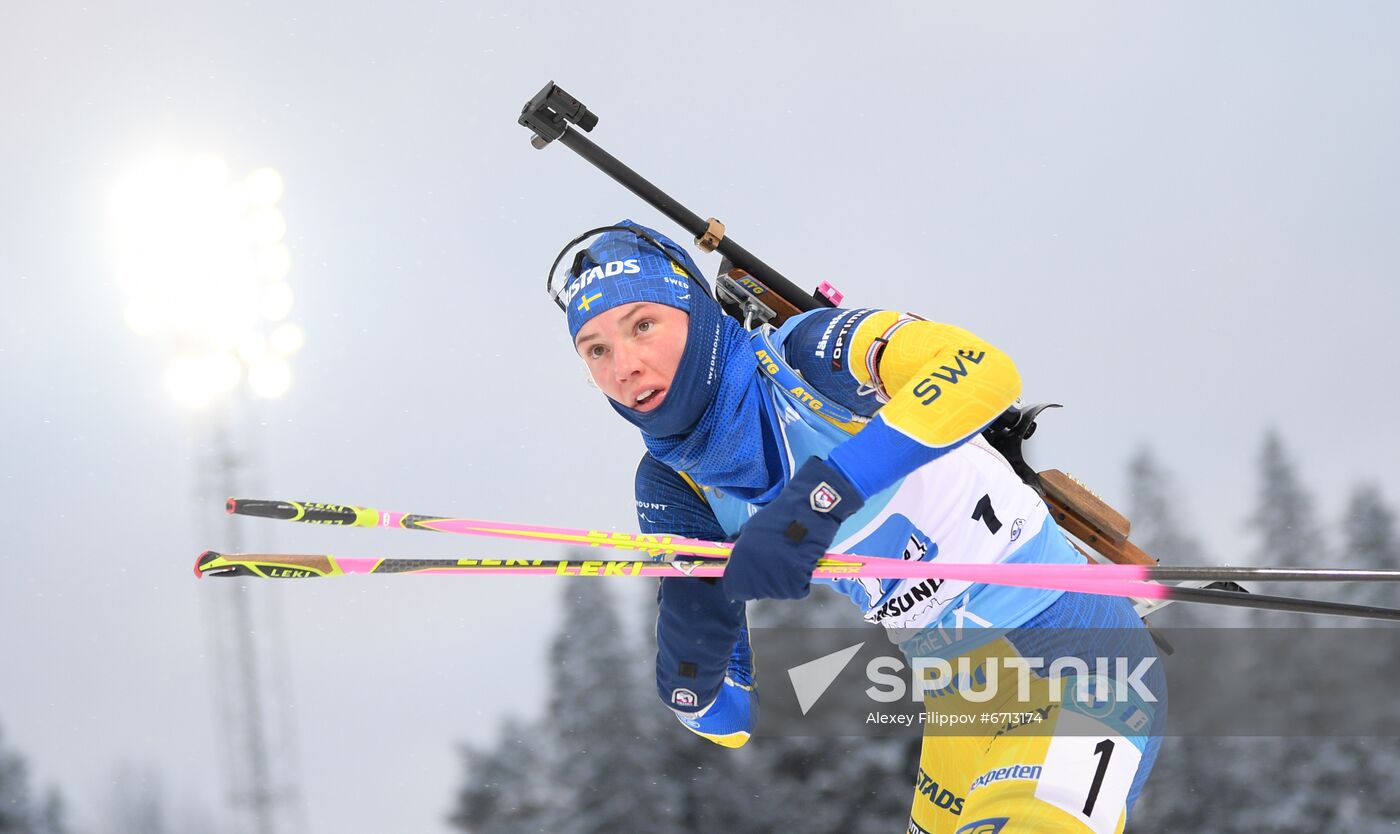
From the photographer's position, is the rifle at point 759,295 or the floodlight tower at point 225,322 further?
the floodlight tower at point 225,322

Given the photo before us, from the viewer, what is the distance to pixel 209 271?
286 inches

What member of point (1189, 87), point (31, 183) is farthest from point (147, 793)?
point (1189, 87)

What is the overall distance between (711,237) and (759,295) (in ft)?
0.72

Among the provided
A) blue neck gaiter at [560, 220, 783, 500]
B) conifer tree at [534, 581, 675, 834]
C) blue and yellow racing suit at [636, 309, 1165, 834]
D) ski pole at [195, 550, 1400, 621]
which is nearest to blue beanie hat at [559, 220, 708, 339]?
blue neck gaiter at [560, 220, 783, 500]

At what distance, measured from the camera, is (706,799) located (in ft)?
27.7

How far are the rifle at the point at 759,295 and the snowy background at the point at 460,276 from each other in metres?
5.87

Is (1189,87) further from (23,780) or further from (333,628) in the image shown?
(23,780)

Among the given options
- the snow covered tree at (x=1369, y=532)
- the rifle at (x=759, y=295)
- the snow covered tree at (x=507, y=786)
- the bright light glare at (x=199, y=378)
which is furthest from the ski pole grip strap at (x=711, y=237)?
the snow covered tree at (x=1369, y=532)

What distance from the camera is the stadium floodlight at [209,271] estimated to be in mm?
6914

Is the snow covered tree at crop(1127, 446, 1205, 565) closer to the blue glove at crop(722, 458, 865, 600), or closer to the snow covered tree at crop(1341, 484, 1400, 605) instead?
the snow covered tree at crop(1341, 484, 1400, 605)

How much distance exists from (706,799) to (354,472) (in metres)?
5.18

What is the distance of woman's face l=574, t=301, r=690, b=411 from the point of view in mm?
2363

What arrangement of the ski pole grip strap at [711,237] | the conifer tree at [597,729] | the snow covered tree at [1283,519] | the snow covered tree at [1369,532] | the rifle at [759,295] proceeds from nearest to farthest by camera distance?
the rifle at [759,295]
the ski pole grip strap at [711,237]
the conifer tree at [597,729]
the snow covered tree at [1369,532]
the snow covered tree at [1283,519]

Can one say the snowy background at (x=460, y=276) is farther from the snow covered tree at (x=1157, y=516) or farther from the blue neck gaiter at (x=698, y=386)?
the blue neck gaiter at (x=698, y=386)
